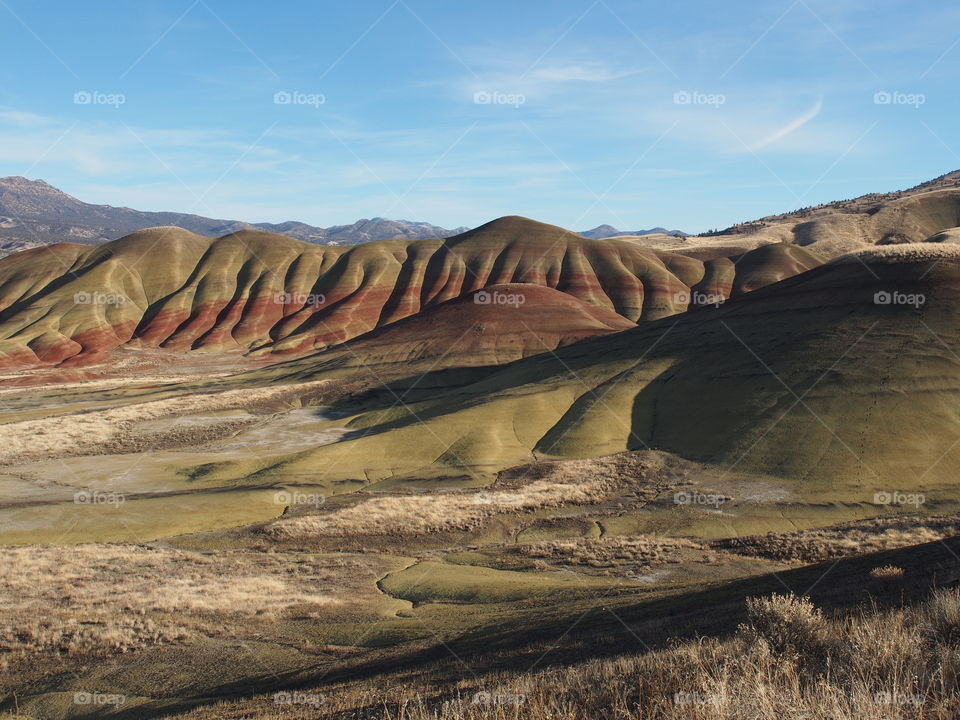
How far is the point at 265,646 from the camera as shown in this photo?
1812cm

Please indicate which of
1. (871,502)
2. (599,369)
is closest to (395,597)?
(871,502)

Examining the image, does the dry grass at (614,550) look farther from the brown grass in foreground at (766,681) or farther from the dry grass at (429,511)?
the brown grass in foreground at (766,681)

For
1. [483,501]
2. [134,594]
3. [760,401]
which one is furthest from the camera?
[760,401]

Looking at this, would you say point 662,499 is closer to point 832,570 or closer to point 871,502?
point 871,502

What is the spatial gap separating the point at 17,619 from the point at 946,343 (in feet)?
189

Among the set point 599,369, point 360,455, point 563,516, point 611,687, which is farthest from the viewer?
point 599,369

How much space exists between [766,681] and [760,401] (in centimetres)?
4311

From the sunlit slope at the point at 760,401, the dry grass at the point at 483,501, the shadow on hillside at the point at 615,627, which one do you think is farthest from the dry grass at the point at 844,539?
the dry grass at the point at 483,501

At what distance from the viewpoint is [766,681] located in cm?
859

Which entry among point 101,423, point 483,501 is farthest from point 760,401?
point 101,423

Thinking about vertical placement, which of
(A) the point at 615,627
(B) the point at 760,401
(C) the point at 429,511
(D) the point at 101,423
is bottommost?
(C) the point at 429,511

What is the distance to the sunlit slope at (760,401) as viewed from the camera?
134 ft

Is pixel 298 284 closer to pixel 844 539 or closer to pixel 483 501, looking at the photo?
pixel 483 501

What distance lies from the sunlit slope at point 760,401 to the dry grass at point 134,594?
19.1m
